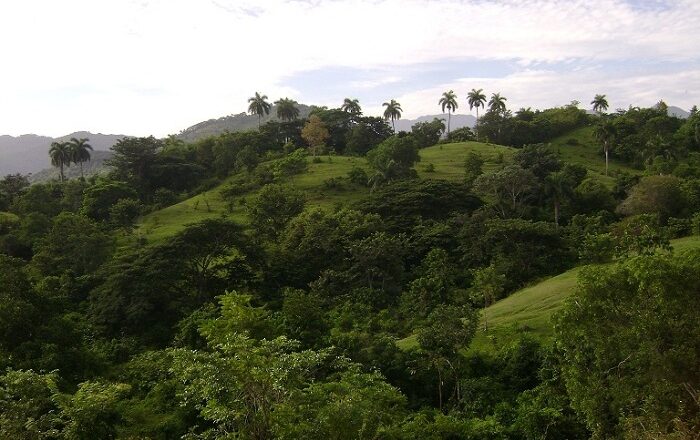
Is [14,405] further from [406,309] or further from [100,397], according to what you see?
[406,309]

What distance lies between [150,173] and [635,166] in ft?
225

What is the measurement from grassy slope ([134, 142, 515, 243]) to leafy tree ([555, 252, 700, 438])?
4498 cm

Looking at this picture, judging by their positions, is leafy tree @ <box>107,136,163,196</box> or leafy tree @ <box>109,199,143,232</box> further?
leafy tree @ <box>107,136,163,196</box>

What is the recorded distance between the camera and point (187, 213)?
207 feet

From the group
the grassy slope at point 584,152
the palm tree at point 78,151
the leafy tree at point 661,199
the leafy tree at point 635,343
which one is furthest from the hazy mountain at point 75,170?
the leafy tree at point 635,343

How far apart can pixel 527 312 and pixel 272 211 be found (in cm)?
2700

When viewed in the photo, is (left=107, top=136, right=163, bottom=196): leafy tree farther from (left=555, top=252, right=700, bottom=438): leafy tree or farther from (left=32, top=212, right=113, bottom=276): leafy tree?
(left=555, top=252, right=700, bottom=438): leafy tree

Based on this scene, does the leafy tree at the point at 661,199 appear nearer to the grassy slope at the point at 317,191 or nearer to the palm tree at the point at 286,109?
the grassy slope at the point at 317,191

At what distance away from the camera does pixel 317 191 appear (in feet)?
213

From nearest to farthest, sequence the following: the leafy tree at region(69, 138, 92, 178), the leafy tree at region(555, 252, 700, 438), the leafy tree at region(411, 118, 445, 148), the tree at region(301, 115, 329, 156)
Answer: the leafy tree at region(555, 252, 700, 438)
the leafy tree at region(69, 138, 92, 178)
the tree at region(301, 115, 329, 156)
the leafy tree at region(411, 118, 445, 148)

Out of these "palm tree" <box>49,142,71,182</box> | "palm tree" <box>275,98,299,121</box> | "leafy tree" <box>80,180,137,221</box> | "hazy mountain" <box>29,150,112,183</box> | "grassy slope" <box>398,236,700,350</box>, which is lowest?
"grassy slope" <box>398,236,700,350</box>

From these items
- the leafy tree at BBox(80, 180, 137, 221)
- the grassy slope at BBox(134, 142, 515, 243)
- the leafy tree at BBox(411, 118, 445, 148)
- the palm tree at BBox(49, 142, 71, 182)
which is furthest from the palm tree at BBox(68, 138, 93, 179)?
the leafy tree at BBox(411, 118, 445, 148)

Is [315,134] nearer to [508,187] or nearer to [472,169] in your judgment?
[472,169]

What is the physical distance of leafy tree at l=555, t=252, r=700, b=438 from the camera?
45.4 ft
